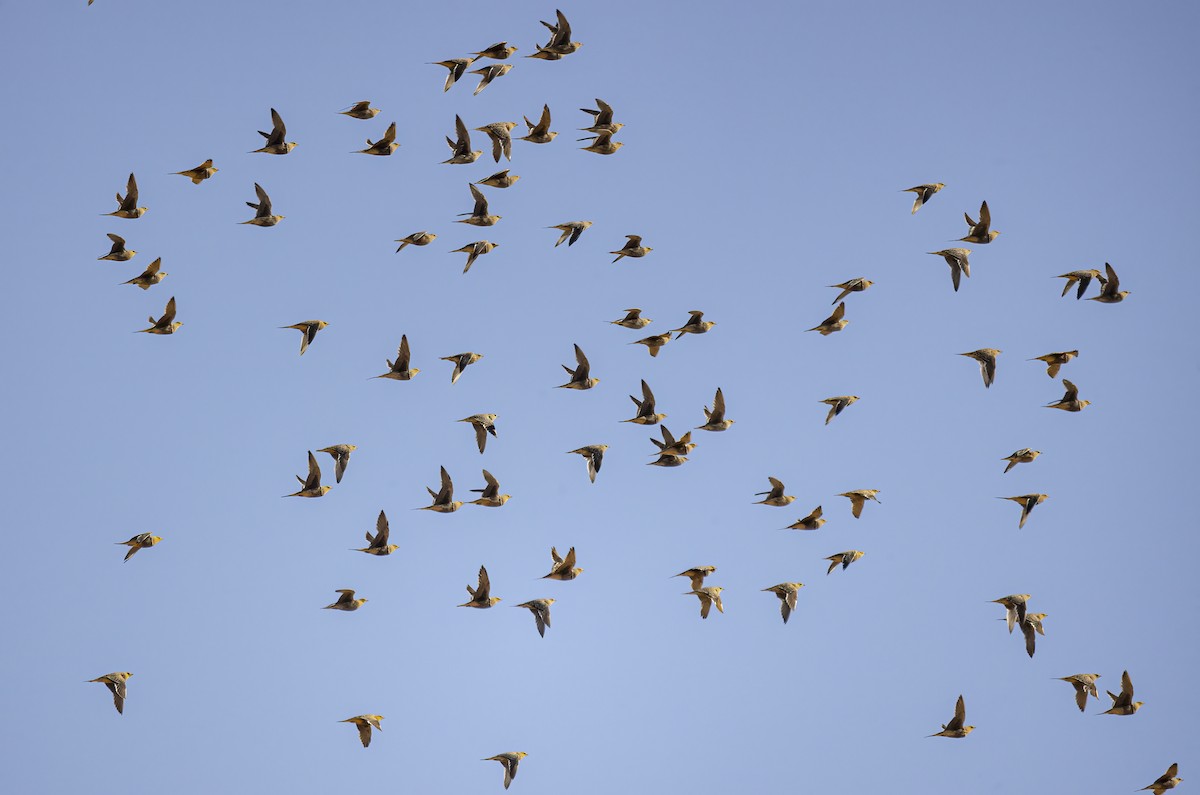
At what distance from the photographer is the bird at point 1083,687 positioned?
170 ft

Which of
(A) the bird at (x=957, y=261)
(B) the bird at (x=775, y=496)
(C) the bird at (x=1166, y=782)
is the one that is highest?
(A) the bird at (x=957, y=261)

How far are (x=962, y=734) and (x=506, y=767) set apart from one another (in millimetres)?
14211

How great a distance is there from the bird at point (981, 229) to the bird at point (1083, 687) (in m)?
13.7

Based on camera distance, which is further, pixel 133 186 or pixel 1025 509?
pixel 1025 509

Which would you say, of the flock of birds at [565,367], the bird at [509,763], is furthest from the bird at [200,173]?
the bird at [509,763]

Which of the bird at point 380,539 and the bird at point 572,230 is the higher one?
the bird at point 572,230

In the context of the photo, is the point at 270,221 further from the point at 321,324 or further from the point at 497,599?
the point at 497,599

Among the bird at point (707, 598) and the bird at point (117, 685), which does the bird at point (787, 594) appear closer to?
the bird at point (707, 598)

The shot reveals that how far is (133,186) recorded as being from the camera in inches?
1998

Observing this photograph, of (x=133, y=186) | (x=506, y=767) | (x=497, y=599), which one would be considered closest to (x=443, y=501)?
(x=497, y=599)

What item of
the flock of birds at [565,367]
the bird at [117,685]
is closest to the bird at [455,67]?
the flock of birds at [565,367]

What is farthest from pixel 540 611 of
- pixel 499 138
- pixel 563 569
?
pixel 499 138

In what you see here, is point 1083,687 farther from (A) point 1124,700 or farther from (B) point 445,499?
(B) point 445,499

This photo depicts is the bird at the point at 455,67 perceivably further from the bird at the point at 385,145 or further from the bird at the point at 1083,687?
the bird at the point at 1083,687
